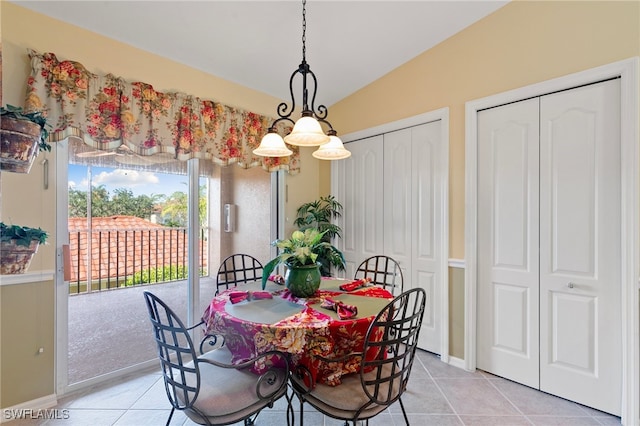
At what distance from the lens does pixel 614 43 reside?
1.97 metres

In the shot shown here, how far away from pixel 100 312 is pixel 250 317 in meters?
1.78

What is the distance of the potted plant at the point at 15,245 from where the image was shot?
1.25 meters

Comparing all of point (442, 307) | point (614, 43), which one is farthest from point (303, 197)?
point (614, 43)

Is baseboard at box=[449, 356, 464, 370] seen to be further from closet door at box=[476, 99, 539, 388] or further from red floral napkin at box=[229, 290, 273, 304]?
red floral napkin at box=[229, 290, 273, 304]

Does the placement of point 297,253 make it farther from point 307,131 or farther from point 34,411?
point 34,411

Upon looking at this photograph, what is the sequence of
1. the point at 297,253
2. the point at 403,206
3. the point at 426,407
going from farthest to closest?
the point at 403,206 < the point at 426,407 < the point at 297,253

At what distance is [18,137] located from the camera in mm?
1302

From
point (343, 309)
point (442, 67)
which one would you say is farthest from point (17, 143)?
point (442, 67)

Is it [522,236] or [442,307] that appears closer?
[522,236]

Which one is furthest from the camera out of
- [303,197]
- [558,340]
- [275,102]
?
[303,197]

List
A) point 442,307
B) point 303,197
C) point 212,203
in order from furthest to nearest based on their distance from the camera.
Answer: point 303,197
point 212,203
point 442,307

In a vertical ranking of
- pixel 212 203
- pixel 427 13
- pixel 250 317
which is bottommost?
pixel 250 317

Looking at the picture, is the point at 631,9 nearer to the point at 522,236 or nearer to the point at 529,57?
the point at 529,57

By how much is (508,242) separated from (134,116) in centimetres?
328
